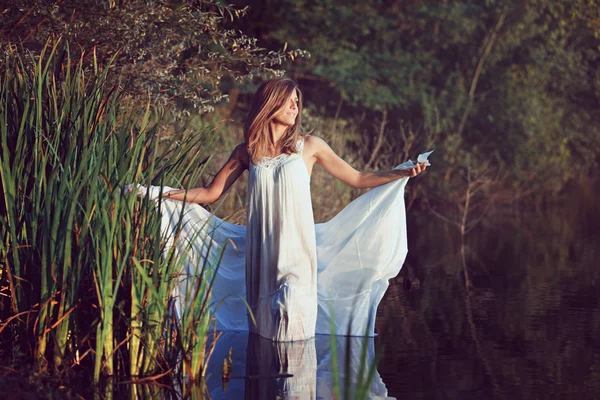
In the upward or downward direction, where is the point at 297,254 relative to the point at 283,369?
upward

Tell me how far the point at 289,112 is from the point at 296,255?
3.02ft

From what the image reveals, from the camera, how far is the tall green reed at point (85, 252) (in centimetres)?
507

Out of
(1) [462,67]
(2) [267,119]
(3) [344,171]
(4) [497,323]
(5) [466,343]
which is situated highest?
(1) [462,67]

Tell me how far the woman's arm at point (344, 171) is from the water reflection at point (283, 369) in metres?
1.06

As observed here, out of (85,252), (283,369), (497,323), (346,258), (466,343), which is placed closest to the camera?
(85,252)

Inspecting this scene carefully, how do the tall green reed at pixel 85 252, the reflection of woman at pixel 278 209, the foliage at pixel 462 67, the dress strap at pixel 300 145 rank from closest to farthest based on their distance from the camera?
the tall green reed at pixel 85 252
the reflection of woman at pixel 278 209
the dress strap at pixel 300 145
the foliage at pixel 462 67

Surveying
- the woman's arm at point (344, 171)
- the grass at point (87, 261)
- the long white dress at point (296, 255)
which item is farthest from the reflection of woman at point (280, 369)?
the woman's arm at point (344, 171)

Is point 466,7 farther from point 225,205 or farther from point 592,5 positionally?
point 225,205

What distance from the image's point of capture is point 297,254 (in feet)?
22.1

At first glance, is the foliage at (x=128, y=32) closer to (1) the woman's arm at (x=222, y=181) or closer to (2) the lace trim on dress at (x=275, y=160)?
(1) the woman's arm at (x=222, y=181)

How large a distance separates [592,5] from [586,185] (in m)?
5.51

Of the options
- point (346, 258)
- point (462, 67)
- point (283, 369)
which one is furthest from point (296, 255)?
point (462, 67)

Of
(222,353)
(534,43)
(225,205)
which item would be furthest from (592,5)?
(222,353)

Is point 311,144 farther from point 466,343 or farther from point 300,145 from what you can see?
point 466,343
